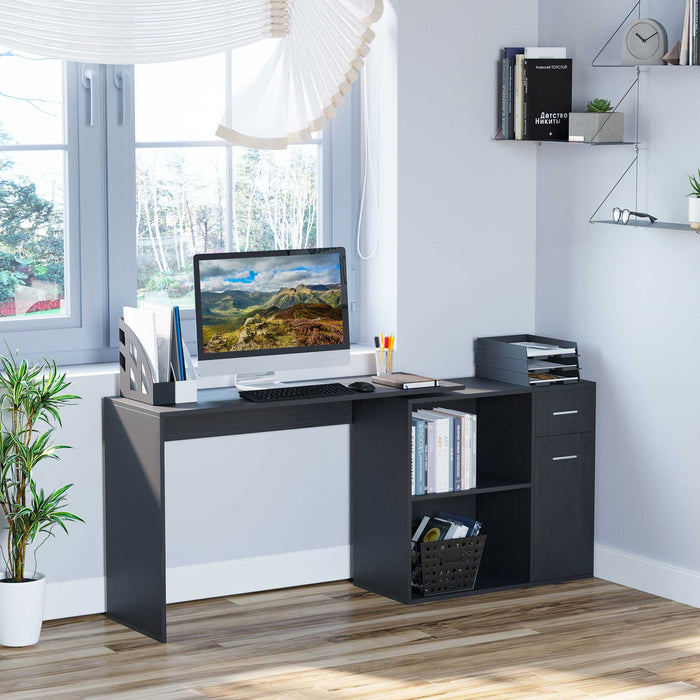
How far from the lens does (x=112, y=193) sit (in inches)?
165

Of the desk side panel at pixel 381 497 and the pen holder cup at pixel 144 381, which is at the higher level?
the pen holder cup at pixel 144 381

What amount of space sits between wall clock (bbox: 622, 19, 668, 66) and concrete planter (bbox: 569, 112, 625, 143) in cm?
23

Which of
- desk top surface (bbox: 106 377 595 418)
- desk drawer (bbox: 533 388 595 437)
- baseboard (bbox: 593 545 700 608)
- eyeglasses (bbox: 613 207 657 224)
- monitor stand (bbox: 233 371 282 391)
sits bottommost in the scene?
baseboard (bbox: 593 545 700 608)

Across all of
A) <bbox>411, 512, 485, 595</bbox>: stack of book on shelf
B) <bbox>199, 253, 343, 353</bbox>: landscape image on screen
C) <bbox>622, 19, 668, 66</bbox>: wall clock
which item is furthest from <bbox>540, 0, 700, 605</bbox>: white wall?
<bbox>199, 253, 343, 353</bbox>: landscape image on screen

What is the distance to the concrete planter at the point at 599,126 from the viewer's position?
4250 mm

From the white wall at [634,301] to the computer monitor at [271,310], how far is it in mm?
902

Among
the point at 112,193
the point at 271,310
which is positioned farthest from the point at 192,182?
the point at 271,310

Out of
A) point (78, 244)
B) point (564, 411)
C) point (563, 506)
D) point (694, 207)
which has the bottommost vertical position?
point (563, 506)

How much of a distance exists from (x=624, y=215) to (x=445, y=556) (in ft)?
4.22

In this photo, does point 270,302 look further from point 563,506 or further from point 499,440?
point 563,506

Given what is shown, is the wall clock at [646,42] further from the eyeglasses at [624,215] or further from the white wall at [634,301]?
the eyeglasses at [624,215]

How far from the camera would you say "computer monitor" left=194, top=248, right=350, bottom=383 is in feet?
13.3

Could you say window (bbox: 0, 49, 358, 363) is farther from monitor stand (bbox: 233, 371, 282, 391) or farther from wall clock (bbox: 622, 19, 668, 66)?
wall clock (bbox: 622, 19, 668, 66)

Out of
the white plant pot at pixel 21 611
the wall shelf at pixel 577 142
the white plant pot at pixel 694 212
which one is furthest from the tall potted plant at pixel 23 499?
the white plant pot at pixel 694 212
